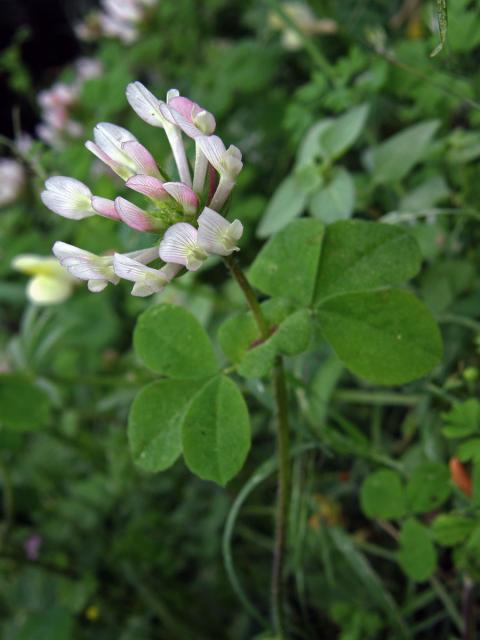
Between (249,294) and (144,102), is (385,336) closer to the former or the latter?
(249,294)

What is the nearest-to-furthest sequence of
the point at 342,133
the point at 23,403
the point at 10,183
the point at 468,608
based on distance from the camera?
the point at 468,608 < the point at 342,133 < the point at 23,403 < the point at 10,183

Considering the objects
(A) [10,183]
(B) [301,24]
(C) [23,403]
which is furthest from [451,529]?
(A) [10,183]

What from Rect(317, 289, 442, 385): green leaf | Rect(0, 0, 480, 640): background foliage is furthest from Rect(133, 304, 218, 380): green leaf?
Rect(317, 289, 442, 385): green leaf

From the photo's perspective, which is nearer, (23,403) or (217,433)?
(217,433)

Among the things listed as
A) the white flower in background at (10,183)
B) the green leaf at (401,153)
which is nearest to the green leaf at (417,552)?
the green leaf at (401,153)

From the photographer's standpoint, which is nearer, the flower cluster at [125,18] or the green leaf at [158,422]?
the green leaf at [158,422]

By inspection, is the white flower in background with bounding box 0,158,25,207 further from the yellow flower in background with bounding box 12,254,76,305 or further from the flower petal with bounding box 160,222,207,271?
the flower petal with bounding box 160,222,207,271

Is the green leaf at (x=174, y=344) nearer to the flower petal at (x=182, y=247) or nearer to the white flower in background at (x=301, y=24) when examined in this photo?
the flower petal at (x=182, y=247)
